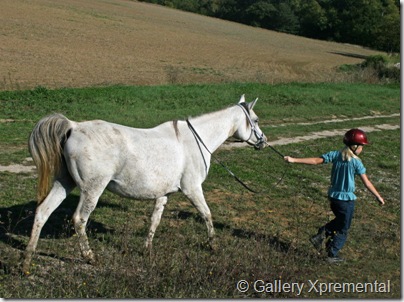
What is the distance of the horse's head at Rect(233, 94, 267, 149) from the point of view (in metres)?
9.34

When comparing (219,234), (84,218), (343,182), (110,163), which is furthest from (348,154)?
(84,218)

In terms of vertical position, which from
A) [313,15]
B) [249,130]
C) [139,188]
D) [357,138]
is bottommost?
[139,188]

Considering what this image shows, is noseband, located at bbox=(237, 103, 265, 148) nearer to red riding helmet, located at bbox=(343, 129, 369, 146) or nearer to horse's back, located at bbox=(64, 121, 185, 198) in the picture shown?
horse's back, located at bbox=(64, 121, 185, 198)

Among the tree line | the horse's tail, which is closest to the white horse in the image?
the horse's tail

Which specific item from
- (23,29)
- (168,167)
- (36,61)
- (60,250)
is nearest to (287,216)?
(168,167)

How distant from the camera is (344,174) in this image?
8.47 meters

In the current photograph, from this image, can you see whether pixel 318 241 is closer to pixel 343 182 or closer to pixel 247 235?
pixel 343 182

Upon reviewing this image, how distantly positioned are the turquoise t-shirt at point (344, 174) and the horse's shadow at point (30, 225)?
135 inches

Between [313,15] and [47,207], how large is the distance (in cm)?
9662

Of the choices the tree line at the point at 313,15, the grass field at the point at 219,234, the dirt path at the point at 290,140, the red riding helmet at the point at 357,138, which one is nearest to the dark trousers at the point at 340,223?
the grass field at the point at 219,234

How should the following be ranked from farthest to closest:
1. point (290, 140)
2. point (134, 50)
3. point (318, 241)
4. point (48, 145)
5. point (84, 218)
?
point (134, 50) < point (290, 140) < point (318, 241) < point (84, 218) < point (48, 145)

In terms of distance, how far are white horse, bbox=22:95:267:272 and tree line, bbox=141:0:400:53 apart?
256 feet

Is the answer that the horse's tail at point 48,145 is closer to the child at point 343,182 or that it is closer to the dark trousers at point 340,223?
the child at point 343,182

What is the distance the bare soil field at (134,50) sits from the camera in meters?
34.0
